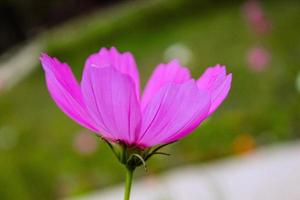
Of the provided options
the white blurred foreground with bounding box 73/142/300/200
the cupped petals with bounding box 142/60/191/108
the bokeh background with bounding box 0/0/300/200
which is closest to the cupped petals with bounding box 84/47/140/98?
the cupped petals with bounding box 142/60/191/108

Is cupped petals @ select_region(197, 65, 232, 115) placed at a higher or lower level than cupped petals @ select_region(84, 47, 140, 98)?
lower

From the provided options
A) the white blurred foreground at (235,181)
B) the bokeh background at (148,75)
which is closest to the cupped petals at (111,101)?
the bokeh background at (148,75)

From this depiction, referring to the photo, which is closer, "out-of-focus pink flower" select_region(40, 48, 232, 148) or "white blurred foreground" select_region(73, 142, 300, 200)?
"out-of-focus pink flower" select_region(40, 48, 232, 148)

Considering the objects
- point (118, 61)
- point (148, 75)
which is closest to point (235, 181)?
point (118, 61)

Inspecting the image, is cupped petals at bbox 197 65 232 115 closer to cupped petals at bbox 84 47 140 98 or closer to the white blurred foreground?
cupped petals at bbox 84 47 140 98

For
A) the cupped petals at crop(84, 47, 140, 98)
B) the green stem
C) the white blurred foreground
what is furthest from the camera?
the white blurred foreground

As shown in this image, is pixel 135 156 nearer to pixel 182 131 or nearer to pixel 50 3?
pixel 182 131

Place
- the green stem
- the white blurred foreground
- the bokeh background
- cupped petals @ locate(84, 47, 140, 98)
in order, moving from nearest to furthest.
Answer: the green stem < cupped petals @ locate(84, 47, 140, 98) < the white blurred foreground < the bokeh background

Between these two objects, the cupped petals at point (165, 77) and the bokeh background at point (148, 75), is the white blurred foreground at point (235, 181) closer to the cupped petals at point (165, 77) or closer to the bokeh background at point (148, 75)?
the bokeh background at point (148, 75)
